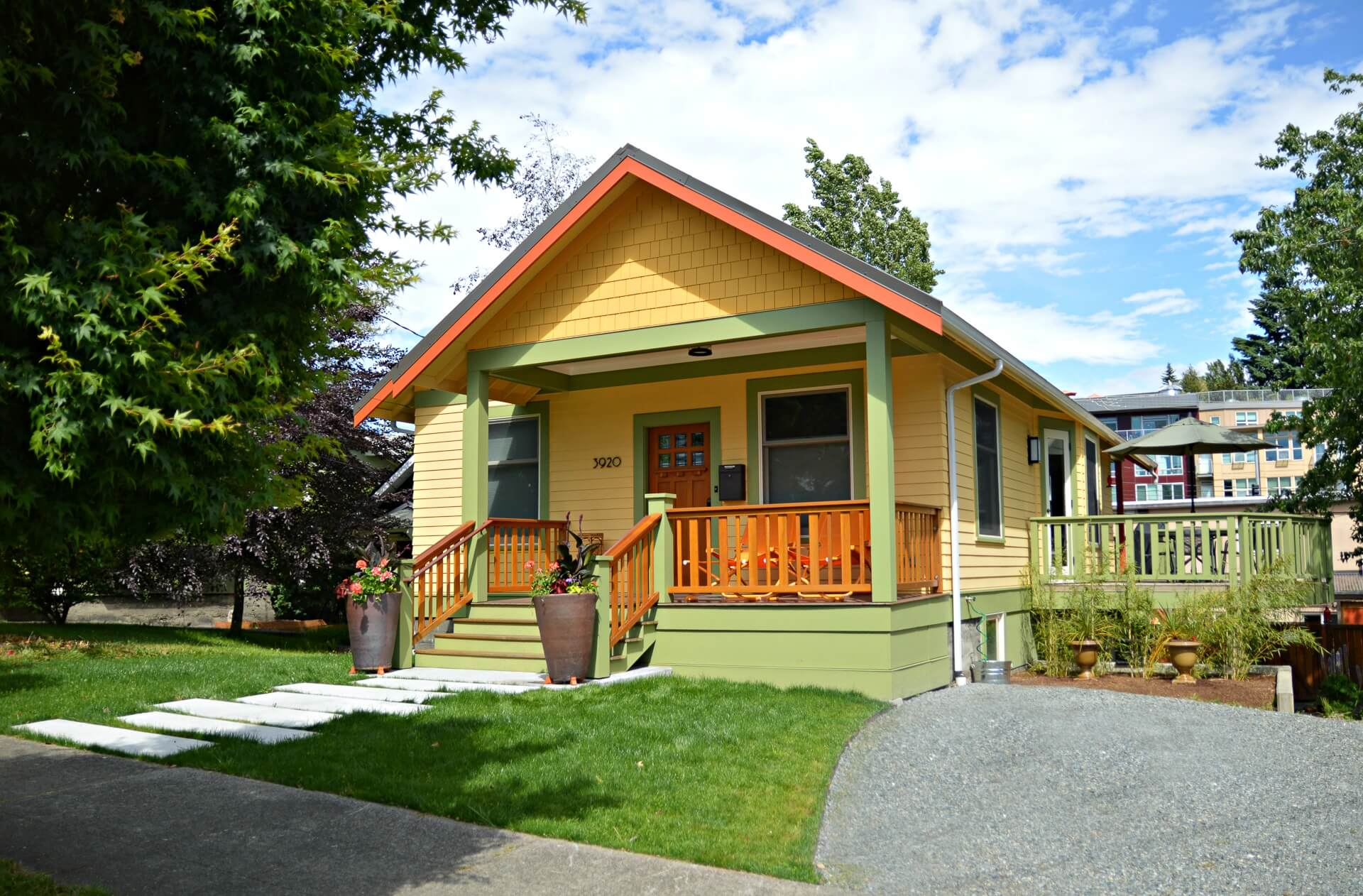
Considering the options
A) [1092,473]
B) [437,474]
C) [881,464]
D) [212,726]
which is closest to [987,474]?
[881,464]

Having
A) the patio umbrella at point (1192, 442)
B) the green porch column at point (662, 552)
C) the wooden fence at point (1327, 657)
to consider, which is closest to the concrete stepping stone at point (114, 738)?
the green porch column at point (662, 552)

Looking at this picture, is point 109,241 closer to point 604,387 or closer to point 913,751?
point 913,751

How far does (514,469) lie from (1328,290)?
13.1 m

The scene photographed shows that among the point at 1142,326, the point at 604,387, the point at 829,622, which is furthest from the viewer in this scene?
the point at 1142,326

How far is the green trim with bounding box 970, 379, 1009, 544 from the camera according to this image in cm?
1231

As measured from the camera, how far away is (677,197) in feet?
34.7

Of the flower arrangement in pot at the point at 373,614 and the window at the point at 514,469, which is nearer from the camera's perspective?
the flower arrangement in pot at the point at 373,614

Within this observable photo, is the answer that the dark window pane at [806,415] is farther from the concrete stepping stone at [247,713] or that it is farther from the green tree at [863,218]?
the green tree at [863,218]

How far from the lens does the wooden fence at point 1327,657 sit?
44.4 ft

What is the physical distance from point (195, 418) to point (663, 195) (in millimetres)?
7830

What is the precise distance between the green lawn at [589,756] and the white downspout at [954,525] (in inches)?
91.2

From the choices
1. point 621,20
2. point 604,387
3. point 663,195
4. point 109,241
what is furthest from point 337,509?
point 109,241

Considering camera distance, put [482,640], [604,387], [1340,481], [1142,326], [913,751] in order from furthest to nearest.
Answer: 1. [1142,326]
2. [1340,481]
3. [604,387]
4. [482,640]
5. [913,751]

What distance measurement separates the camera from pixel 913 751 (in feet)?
25.0
